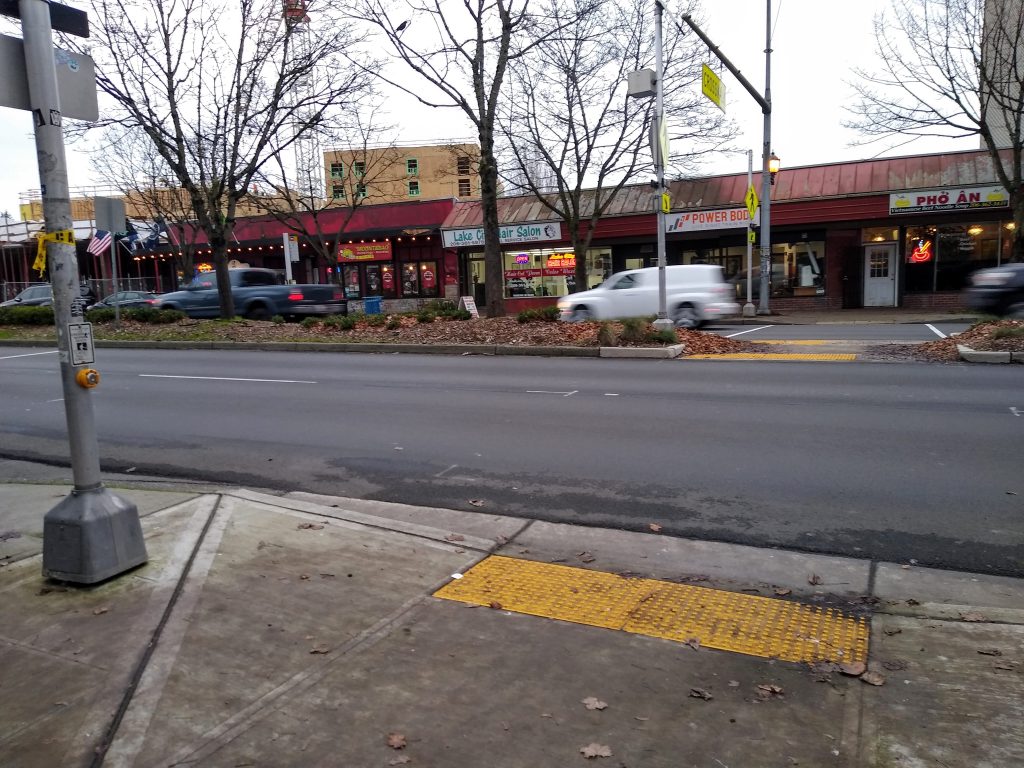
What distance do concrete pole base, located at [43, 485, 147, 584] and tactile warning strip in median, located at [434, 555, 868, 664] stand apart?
180cm

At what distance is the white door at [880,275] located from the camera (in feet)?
88.3

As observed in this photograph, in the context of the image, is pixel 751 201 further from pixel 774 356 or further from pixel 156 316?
pixel 156 316

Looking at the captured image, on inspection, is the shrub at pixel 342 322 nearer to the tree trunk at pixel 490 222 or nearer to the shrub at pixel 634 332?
the tree trunk at pixel 490 222

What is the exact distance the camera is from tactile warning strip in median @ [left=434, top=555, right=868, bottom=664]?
11.8 ft

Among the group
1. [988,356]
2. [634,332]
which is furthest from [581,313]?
[988,356]

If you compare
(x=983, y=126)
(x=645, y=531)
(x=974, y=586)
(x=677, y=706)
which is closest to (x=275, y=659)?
(x=677, y=706)

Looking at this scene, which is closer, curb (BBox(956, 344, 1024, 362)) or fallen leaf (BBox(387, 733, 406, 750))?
fallen leaf (BBox(387, 733, 406, 750))

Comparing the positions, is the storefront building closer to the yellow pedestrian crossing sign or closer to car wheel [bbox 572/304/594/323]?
the yellow pedestrian crossing sign

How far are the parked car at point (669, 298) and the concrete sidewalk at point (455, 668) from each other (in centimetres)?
1485

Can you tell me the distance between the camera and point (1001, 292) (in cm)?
1648

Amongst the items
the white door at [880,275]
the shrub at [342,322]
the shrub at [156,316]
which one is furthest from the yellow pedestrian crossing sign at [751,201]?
the shrub at [156,316]

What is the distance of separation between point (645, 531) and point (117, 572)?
129 inches

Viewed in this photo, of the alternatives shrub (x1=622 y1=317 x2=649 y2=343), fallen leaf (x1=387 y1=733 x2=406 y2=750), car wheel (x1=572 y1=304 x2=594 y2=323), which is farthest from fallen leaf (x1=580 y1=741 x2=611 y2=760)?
car wheel (x1=572 y1=304 x2=594 y2=323)

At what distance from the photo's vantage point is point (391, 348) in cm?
1675
